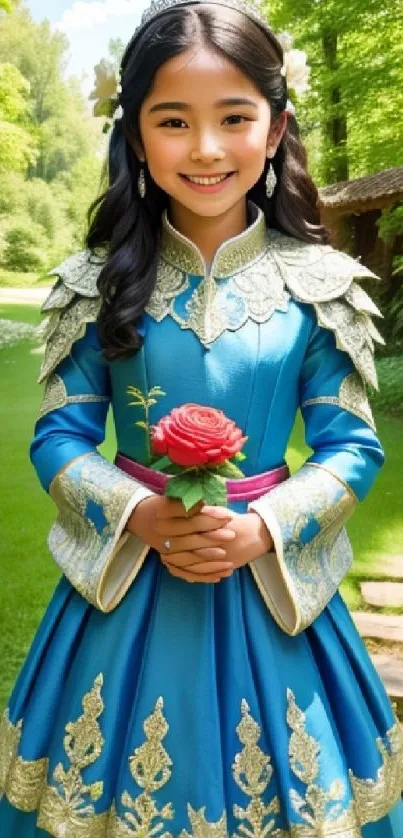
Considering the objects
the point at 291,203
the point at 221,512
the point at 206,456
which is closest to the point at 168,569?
the point at 221,512

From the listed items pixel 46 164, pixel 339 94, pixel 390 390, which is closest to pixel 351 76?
pixel 339 94

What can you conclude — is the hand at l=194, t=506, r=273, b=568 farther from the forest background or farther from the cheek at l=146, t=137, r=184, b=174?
the forest background

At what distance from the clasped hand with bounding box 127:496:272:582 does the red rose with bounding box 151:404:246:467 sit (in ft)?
0.36

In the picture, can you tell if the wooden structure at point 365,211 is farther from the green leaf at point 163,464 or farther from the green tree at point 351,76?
the green leaf at point 163,464

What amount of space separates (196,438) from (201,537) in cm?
19

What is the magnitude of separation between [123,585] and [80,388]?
0.33 m

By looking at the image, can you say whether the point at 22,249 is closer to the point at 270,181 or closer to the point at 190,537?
the point at 270,181

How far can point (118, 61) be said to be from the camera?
4.85ft

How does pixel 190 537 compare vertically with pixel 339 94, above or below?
above

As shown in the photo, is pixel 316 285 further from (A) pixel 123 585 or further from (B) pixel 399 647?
(B) pixel 399 647

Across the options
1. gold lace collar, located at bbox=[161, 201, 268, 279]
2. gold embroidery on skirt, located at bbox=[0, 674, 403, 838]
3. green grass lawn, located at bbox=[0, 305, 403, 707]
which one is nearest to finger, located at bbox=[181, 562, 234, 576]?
gold embroidery on skirt, located at bbox=[0, 674, 403, 838]

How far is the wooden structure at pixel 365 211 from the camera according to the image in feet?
25.4

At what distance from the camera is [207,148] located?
49.8 inches

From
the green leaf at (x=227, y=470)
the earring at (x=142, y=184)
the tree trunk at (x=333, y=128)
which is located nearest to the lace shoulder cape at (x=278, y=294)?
the earring at (x=142, y=184)
